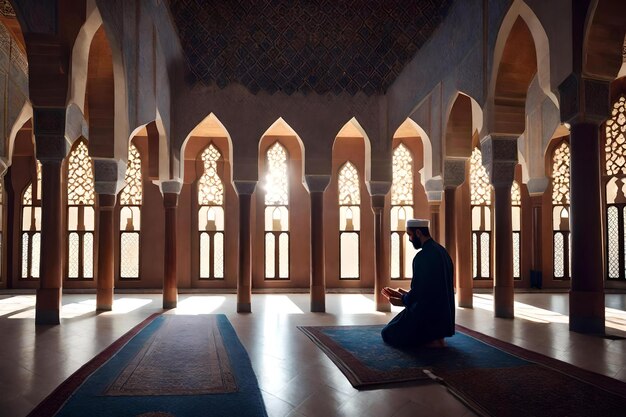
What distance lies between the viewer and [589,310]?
7090 millimetres

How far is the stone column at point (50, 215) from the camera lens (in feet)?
26.4

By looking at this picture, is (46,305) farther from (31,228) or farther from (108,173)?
(31,228)

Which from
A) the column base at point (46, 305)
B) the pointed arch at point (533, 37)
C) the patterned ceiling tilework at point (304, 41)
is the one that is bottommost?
the column base at point (46, 305)

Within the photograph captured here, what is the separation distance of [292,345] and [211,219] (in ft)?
34.7

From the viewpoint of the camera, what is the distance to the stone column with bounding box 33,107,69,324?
8.05 metres

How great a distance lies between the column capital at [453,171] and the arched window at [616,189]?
22.2 ft

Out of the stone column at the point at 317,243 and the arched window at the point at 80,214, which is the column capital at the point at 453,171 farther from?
the arched window at the point at 80,214

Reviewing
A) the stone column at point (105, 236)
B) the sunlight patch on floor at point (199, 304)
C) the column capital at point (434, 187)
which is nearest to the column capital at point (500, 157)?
the column capital at point (434, 187)

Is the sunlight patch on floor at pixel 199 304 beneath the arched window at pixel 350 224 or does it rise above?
beneath

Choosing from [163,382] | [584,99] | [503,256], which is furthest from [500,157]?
[163,382]

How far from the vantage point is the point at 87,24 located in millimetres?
7645

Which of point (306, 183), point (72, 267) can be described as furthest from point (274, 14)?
point (72, 267)

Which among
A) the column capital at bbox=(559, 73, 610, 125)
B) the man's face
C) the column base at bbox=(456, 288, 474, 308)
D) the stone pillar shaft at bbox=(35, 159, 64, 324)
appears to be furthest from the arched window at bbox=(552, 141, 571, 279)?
the stone pillar shaft at bbox=(35, 159, 64, 324)

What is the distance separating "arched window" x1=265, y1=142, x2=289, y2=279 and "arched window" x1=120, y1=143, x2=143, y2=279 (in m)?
4.12
